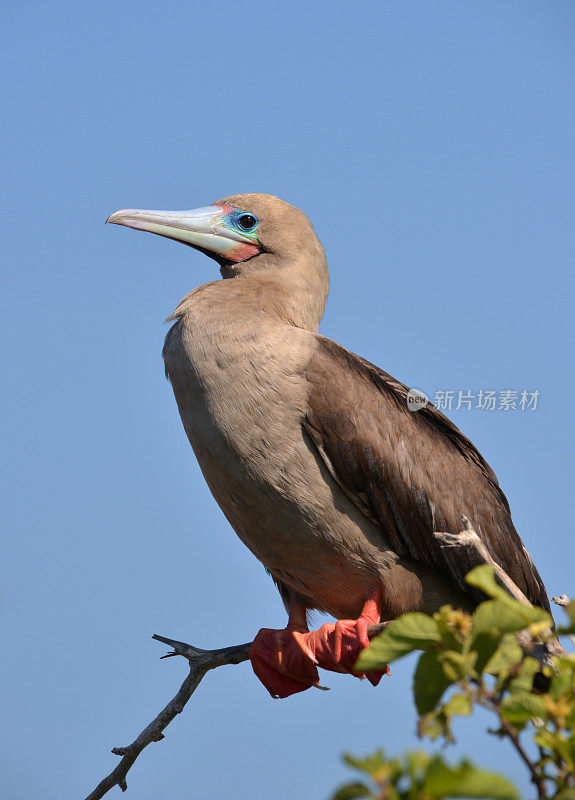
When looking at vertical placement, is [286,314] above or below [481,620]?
above

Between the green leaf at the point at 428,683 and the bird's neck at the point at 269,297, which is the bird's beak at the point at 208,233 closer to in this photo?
the bird's neck at the point at 269,297

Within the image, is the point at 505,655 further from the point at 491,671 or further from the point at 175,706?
the point at 175,706

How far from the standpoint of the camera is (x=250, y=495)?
17.3ft

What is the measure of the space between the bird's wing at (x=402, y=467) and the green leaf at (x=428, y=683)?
3.16 m

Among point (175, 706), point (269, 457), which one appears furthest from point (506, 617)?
point (175, 706)

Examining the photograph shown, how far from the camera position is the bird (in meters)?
5.26

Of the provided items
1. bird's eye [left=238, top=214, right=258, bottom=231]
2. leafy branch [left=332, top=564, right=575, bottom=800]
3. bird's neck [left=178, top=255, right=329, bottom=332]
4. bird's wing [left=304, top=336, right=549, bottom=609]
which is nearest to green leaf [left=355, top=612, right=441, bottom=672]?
leafy branch [left=332, top=564, right=575, bottom=800]

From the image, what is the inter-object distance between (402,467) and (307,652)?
4.15ft

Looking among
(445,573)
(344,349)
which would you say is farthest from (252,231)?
(445,573)

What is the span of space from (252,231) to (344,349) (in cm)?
146

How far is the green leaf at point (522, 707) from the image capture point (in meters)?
2.01

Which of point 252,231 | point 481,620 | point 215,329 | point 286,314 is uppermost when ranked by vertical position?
point 252,231

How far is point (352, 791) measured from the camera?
1.75 meters

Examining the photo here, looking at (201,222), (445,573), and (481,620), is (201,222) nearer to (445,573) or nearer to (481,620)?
(445,573)
